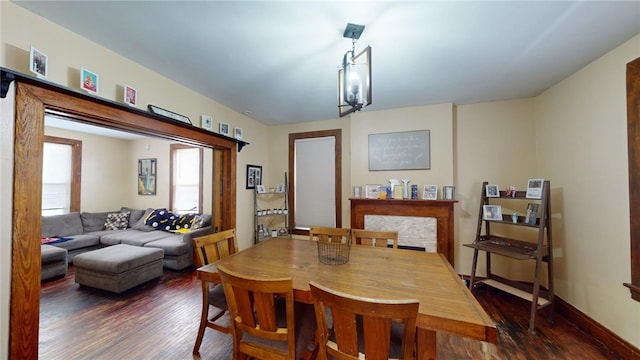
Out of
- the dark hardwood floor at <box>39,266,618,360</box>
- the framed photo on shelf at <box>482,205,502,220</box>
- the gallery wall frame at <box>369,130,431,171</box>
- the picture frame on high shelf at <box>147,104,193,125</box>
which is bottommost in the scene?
the dark hardwood floor at <box>39,266,618,360</box>

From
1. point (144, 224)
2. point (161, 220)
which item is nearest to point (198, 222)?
point (161, 220)

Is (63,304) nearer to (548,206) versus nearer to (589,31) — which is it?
(548,206)

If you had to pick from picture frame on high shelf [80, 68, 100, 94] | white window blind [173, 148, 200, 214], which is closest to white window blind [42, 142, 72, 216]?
white window blind [173, 148, 200, 214]

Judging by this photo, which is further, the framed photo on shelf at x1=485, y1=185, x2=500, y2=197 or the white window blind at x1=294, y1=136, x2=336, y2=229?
the white window blind at x1=294, y1=136, x2=336, y2=229

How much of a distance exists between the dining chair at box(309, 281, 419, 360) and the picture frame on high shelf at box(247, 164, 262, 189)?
3.17 metres

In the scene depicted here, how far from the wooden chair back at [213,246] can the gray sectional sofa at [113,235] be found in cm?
190

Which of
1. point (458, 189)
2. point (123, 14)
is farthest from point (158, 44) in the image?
point (458, 189)

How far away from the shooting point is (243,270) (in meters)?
1.62

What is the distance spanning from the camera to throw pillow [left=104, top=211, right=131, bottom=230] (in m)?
4.70

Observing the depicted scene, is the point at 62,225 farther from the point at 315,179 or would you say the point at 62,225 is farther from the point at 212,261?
the point at 315,179

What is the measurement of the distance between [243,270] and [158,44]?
1.96 meters

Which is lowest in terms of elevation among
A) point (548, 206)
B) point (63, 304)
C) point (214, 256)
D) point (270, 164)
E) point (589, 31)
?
point (63, 304)

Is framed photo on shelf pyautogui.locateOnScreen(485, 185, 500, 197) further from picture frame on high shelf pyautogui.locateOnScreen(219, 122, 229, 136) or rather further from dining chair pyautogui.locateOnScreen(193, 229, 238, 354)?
picture frame on high shelf pyautogui.locateOnScreen(219, 122, 229, 136)

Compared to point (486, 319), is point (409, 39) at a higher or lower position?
higher
